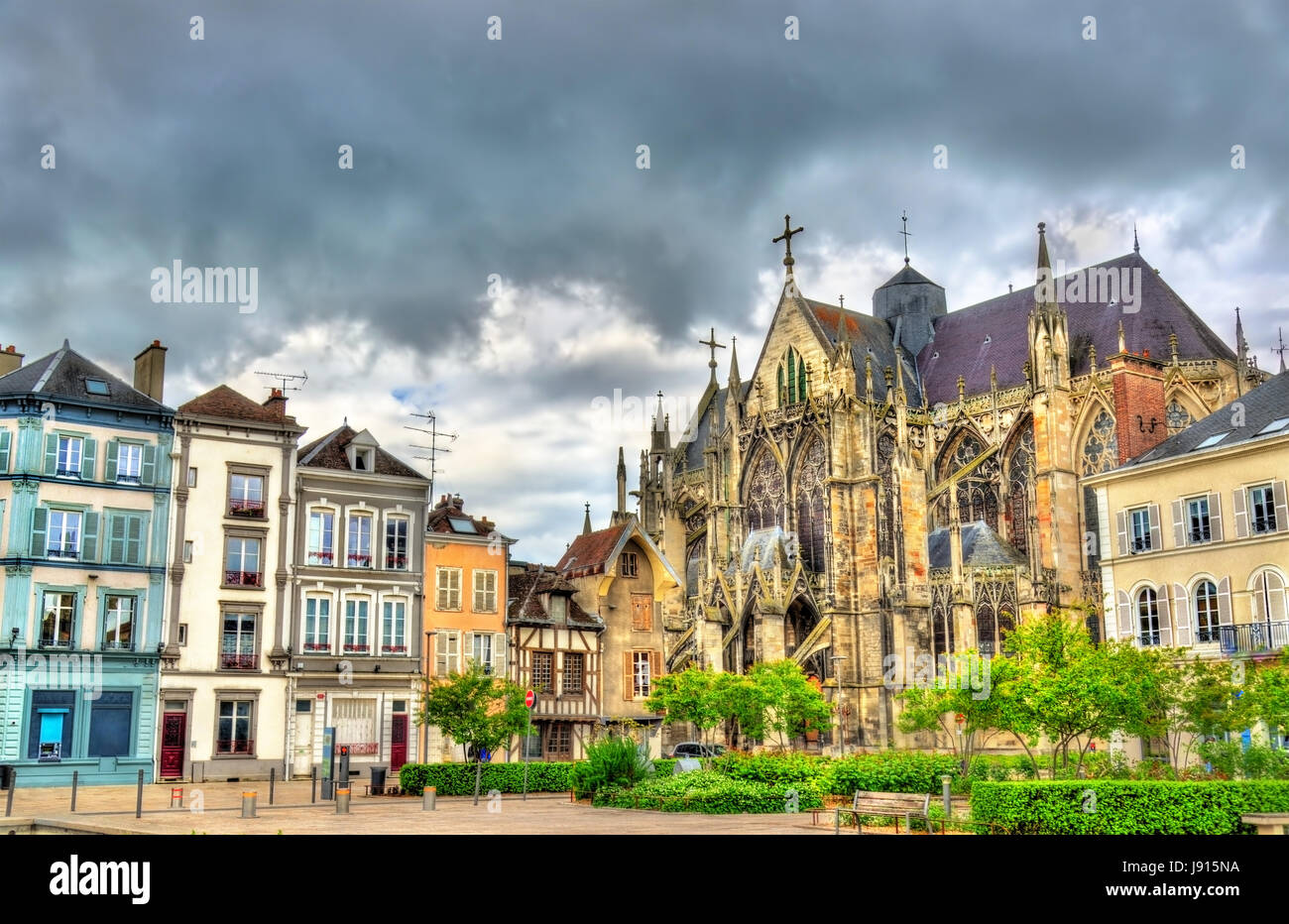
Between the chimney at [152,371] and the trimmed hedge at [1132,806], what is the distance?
95.0 feet

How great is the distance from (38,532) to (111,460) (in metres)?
2.78

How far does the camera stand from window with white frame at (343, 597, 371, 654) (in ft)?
122

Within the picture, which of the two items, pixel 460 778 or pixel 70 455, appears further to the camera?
pixel 70 455

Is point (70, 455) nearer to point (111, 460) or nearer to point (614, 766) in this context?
point (111, 460)

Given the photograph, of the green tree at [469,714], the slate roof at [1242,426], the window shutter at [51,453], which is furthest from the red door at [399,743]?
the slate roof at [1242,426]

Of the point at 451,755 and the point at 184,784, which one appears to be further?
the point at 451,755

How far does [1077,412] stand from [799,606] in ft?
48.0

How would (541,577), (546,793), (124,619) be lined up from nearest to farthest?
1. (546,793)
2. (124,619)
3. (541,577)

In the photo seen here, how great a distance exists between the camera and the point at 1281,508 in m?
30.3

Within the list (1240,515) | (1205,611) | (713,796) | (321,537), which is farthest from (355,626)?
(1240,515)

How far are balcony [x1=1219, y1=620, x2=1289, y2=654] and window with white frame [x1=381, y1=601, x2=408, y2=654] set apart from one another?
75.9ft
